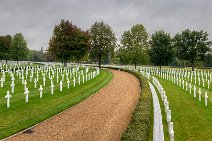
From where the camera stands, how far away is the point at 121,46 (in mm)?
89312

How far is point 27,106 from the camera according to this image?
806 inches

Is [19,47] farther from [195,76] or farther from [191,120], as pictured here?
[191,120]

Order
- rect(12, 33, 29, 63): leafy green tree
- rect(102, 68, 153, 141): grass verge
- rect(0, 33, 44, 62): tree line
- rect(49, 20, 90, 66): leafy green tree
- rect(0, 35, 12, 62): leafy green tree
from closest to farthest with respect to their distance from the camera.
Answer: rect(102, 68, 153, 141): grass verge → rect(49, 20, 90, 66): leafy green tree → rect(0, 35, 12, 62): leafy green tree → rect(0, 33, 44, 62): tree line → rect(12, 33, 29, 63): leafy green tree

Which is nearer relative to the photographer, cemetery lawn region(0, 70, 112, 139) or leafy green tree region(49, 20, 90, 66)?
cemetery lawn region(0, 70, 112, 139)

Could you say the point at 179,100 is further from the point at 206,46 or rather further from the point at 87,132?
the point at 206,46

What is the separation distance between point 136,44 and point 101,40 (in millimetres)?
11183

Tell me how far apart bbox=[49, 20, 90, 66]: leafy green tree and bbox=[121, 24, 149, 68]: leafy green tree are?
14183mm

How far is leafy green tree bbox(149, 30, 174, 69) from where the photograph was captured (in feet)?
246

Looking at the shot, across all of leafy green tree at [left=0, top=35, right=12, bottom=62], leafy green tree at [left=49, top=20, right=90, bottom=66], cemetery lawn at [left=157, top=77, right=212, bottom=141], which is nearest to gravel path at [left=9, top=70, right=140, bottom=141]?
cemetery lawn at [left=157, top=77, right=212, bottom=141]

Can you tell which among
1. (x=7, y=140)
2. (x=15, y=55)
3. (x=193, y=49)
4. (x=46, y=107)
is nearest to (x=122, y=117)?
(x=46, y=107)

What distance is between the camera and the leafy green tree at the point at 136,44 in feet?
281

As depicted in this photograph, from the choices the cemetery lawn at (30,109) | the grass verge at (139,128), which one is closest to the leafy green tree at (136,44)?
the cemetery lawn at (30,109)

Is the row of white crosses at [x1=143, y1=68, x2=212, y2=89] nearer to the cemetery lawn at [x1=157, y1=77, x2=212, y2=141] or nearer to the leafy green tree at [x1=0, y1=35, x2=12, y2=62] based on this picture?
the cemetery lawn at [x1=157, y1=77, x2=212, y2=141]

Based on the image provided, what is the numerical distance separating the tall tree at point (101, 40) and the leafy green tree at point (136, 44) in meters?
5.97
